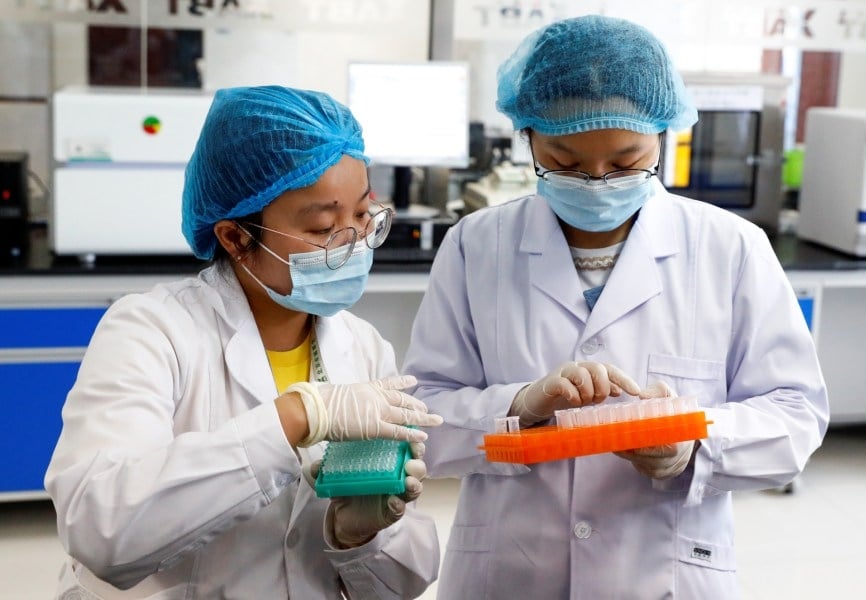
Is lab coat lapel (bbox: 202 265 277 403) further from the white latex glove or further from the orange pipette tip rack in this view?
the white latex glove

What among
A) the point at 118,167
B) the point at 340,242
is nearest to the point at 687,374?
the point at 340,242

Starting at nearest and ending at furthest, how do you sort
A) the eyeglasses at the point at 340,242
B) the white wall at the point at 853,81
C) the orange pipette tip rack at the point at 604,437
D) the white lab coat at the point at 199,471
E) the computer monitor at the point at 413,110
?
the white lab coat at the point at 199,471, the orange pipette tip rack at the point at 604,437, the eyeglasses at the point at 340,242, the computer monitor at the point at 413,110, the white wall at the point at 853,81

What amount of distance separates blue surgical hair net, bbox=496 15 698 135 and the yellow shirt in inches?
18.8

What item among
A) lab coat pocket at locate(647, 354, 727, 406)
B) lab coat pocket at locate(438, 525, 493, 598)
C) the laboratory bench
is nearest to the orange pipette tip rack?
lab coat pocket at locate(647, 354, 727, 406)

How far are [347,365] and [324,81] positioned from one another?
2.92 metres

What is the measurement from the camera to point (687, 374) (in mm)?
1587

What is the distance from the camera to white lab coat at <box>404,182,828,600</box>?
1.56 meters

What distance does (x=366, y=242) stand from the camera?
1553mm

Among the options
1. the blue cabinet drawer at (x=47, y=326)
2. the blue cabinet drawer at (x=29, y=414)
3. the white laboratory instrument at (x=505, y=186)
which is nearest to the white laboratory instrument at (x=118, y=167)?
the blue cabinet drawer at (x=47, y=326)

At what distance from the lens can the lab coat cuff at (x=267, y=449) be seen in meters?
1.28

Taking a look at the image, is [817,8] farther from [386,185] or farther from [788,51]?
[386,185]

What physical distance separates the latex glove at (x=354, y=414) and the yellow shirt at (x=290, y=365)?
0.19m

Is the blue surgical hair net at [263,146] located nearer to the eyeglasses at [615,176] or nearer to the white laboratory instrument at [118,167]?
the eyeglasses at [615,176]

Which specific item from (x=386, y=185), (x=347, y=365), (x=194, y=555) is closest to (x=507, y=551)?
(x=347, y=365)
